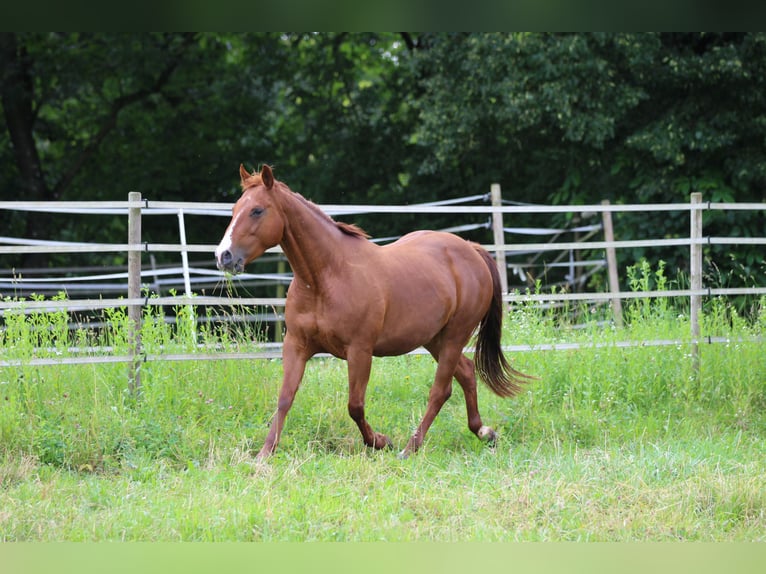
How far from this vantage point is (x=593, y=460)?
537 cm

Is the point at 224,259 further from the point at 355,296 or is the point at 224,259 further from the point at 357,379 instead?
the point at 357,379

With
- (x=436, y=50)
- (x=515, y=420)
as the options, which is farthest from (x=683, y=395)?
(x=436, y=50)

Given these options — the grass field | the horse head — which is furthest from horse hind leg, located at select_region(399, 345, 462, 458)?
the horse head

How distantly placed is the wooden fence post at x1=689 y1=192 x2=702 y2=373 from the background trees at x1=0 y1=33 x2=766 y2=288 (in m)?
4.74

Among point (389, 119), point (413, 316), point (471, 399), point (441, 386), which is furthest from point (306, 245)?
point (389, 119)

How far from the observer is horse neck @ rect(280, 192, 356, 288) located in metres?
5.50

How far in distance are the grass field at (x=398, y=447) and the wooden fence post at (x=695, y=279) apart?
99mm

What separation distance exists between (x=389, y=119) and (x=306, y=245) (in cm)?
1192

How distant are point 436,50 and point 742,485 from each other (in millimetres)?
10597

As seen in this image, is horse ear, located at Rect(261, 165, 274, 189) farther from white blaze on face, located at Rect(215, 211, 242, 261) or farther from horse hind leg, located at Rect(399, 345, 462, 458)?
horse hind leg, located at Rect(399, 345, 462, 458)

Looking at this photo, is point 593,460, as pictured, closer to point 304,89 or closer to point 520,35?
point 520,35

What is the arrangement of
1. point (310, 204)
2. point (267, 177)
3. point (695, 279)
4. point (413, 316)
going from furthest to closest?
point (695, 279) < point (413, 316) < point (310, 204) < point (267, 177)

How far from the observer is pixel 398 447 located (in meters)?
5.95

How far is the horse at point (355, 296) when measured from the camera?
17.5 feet
